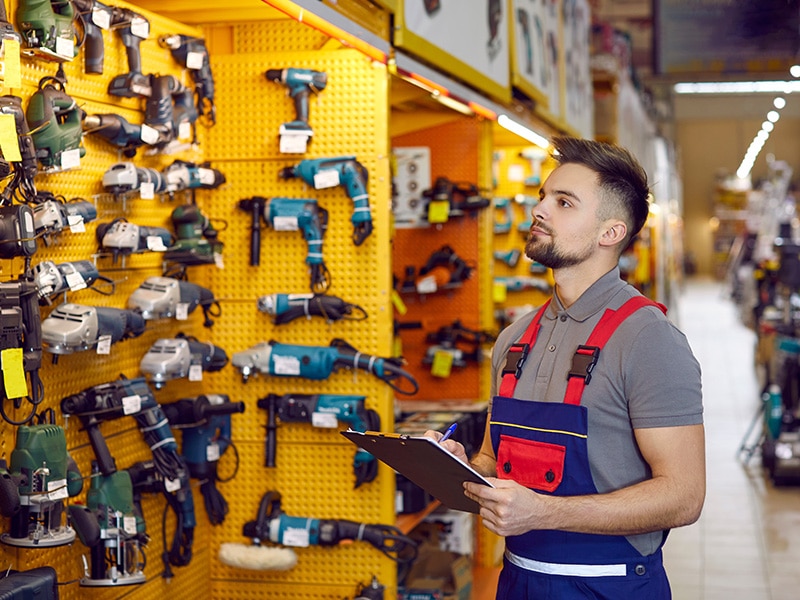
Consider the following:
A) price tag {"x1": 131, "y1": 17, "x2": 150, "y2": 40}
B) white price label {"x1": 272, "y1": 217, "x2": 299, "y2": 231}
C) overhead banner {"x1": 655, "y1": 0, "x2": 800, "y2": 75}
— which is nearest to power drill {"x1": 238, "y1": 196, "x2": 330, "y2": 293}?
white price label {"x1": 272, "y1": 217, "x2": 299, "y2": 231}

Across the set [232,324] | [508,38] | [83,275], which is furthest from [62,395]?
[508,38]

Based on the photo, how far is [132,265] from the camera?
349 cm

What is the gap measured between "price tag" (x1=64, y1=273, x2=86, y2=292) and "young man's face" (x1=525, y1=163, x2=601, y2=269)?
4.29ft

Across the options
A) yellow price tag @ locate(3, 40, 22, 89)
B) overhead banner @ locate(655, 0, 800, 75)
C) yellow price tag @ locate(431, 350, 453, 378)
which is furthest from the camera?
overhead banner @ locate(655, 0, 800, 75)

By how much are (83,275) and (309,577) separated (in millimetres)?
1700

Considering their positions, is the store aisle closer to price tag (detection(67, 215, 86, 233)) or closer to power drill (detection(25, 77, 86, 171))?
price tag (detection(67, 215, 86, 233))

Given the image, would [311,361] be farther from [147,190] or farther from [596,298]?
[596,298]

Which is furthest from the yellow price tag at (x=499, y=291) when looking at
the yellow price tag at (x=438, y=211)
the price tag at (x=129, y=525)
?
the price tag at (x=129, y=525)

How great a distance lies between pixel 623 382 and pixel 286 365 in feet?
6.42

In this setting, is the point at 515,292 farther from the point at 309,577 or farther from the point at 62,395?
the point at 62,395

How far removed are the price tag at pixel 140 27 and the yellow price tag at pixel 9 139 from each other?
953mm

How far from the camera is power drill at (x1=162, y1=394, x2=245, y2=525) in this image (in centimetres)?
368

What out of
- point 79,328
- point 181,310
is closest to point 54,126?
point 79,328

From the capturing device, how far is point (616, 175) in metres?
2.39
